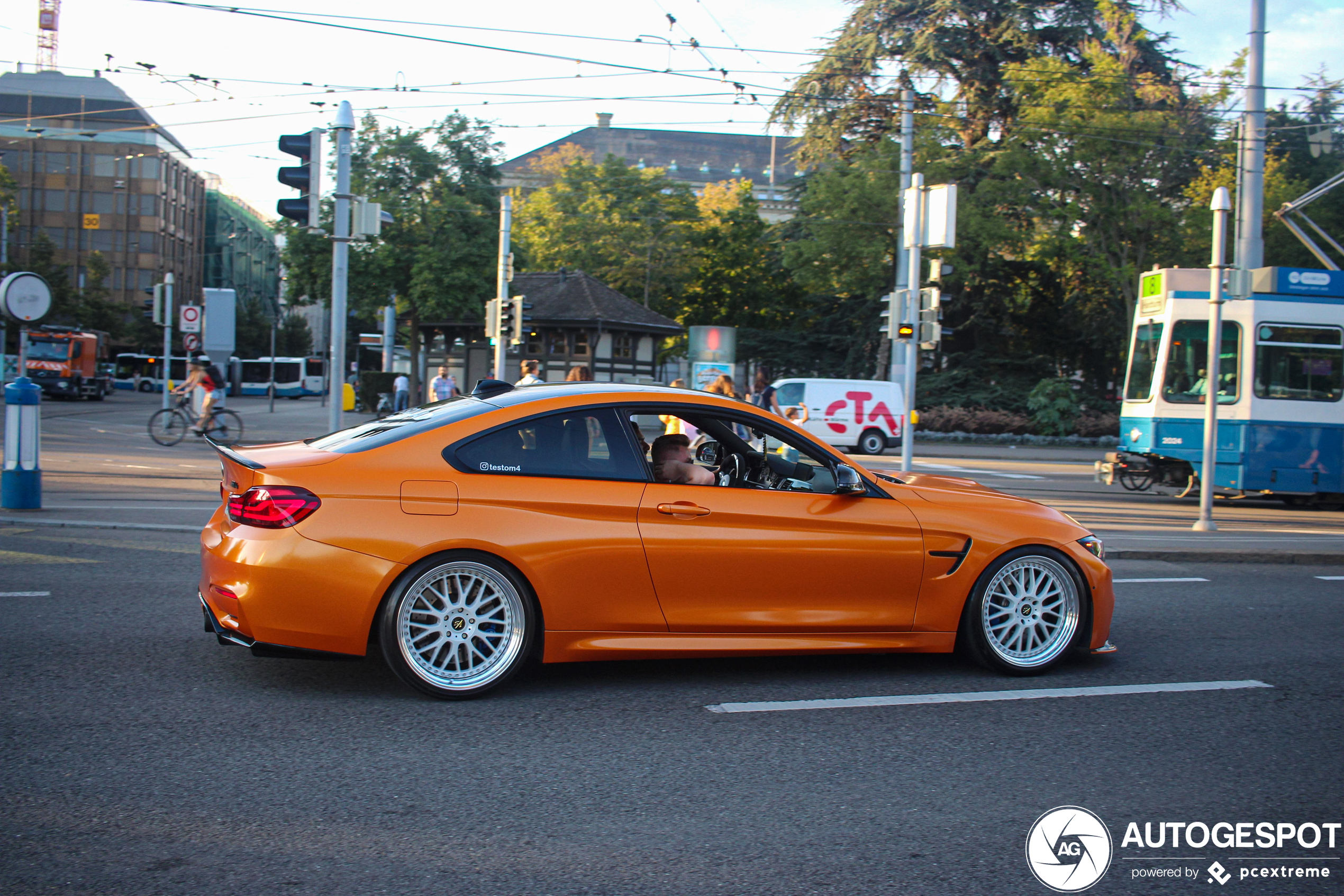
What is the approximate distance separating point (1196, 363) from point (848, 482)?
43.8 feet

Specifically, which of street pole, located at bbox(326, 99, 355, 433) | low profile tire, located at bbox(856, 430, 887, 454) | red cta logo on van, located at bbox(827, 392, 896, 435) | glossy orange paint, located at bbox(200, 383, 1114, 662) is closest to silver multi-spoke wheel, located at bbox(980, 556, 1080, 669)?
glossy orange paint, located at bbox(200, 383, 1114, 662)

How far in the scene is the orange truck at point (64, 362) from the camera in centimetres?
4622

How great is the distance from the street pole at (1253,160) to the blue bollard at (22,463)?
1947 cm

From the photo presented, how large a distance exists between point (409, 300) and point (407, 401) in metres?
9.03

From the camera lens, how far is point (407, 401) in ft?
116

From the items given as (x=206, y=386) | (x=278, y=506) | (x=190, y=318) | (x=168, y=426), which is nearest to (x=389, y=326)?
(x=190, y=318)

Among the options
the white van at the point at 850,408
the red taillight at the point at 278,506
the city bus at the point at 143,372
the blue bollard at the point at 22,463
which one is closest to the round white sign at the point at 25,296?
the blue bollard at the point at 22,463

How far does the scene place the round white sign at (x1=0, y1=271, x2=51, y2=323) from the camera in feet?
43.5

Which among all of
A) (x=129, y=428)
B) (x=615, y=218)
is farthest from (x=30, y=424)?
(x=615, y=218)

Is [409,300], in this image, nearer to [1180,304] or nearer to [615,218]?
[615,218]

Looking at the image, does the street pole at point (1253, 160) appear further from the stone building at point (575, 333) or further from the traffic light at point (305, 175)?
the stone building at point (575, 333)

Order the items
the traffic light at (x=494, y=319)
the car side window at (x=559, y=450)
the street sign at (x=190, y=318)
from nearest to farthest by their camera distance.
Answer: the car side window at (x=559, y=450) < the traffic light at (x=494, y=319) < the street sign at (x=190, y=318)

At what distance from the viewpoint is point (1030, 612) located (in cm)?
570

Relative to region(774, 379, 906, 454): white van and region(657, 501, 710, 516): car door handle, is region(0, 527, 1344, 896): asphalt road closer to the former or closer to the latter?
region(657, 501, 710, 516): car door handle
